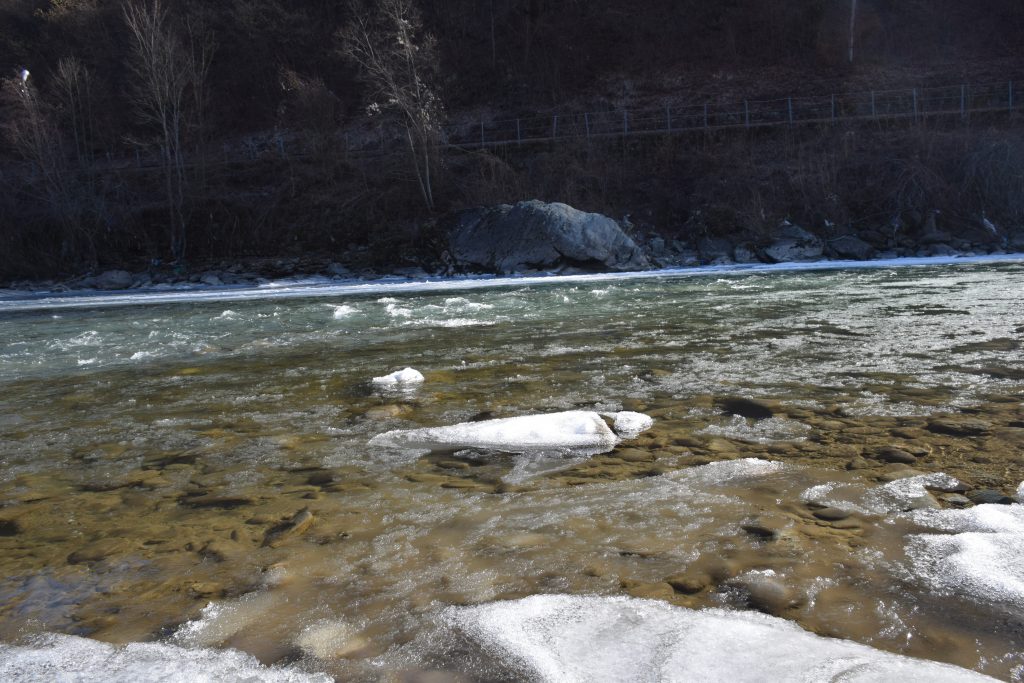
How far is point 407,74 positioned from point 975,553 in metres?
26.5

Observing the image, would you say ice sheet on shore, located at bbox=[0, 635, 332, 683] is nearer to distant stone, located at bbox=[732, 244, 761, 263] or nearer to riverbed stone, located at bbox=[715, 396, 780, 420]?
riverbed stone, located at bbox=[715, 396, 780, 420]

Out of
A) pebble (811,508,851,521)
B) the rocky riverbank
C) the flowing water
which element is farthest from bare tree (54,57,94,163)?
pebble (811,508,851,521)

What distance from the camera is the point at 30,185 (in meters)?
28.5

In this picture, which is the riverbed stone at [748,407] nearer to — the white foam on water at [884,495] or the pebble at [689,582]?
the white foam on water at [884,495]

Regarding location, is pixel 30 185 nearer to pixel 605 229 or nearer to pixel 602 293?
pixel 605 229

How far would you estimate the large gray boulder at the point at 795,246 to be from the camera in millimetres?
21797

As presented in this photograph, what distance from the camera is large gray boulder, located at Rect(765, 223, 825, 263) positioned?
21797mm

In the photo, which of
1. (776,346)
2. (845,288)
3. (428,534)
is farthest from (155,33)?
(428,534)

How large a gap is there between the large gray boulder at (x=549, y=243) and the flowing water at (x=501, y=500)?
46.0 feet

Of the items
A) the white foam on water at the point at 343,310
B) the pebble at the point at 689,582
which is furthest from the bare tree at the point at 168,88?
the pebble at the point at 689,582

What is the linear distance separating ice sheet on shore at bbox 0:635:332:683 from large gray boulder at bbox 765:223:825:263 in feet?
70.4

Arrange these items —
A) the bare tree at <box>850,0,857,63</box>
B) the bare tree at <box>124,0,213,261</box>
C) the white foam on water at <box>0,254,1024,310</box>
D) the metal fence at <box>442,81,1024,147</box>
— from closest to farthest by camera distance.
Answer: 1. the white foam on water at <box>0,254,1024,310</box>
2. the bare tree at <box>124,0,213,261</box>
3. the metal fence at <box>442,81,1024,147</box>
4. the bare tree at <box>850,0,857,63</box>

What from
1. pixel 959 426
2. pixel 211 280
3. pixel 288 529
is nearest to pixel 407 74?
pixel 211 280

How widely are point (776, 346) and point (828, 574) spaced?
4.90 meters
